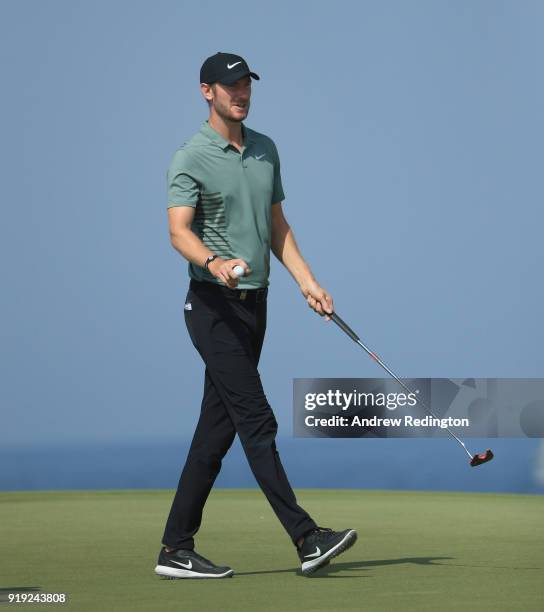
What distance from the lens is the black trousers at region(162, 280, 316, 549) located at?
13.8 ft

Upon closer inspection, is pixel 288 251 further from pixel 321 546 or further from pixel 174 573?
pixel 174 573

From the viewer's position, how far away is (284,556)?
4820 millimetres

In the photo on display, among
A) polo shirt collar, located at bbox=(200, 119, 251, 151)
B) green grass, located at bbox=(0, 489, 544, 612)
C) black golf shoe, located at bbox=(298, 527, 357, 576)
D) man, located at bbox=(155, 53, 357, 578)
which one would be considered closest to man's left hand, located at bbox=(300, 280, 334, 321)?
man, located at bbox=(155, 53, 357, 578)

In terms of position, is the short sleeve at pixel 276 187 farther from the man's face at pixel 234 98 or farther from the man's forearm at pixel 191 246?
the man's forearm at pixel 191 246

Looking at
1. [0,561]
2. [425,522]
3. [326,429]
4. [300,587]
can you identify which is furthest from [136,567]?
[326,429]

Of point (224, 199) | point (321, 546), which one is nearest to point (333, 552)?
point (321, 546)

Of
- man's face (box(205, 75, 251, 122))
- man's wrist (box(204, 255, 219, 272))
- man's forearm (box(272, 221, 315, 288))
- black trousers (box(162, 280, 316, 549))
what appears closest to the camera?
man's wrist (box(204, 255, 219, 272))

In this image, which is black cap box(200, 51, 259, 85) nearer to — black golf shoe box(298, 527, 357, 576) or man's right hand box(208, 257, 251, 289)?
man's right hand box(208, 257, 251, 289)

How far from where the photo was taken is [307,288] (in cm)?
432

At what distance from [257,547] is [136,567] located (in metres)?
0.74

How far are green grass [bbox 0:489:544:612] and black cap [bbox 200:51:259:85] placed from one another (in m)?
1.56

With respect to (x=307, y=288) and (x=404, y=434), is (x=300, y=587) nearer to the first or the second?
(x=307, y=288)

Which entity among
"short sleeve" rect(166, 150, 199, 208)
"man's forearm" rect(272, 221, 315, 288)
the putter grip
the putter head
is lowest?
the putter head

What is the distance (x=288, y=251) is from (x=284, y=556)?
112cm
